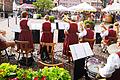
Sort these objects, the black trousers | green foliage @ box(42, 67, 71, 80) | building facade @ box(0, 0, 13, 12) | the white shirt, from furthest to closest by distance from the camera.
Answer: building facade @ box(0, 0, 13, 12), the black trousers, the white shirt, green foliage @ box(42, 67, 71, 80)

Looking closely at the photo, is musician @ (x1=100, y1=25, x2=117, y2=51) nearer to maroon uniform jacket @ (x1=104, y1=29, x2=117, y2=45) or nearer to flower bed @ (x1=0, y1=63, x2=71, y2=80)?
maroon uniform jacket @ (x1=104, y1=29, x2=117, y2=45)

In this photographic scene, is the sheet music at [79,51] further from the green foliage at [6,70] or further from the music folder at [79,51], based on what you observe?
the green foliage at [6,70]

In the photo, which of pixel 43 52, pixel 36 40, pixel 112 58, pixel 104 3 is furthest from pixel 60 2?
pixel 112 58

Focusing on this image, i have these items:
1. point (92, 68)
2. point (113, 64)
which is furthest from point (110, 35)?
point (113, 64)

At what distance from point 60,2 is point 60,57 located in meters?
44.3

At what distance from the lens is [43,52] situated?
29.1 feet

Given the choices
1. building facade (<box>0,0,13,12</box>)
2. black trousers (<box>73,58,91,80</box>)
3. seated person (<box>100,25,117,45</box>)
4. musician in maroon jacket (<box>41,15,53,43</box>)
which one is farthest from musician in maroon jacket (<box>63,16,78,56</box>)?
building facade (<box>0,0,13,12</box>)

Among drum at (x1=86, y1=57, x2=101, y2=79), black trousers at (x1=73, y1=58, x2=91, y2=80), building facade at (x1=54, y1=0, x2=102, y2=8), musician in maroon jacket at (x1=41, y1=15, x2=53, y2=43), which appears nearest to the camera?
drum at (x1=86, y1=57, x2=101, y2=79)

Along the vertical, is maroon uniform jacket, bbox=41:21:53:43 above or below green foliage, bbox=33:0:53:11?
above

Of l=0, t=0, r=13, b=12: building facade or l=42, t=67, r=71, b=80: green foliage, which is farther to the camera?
l=0, t=0, r=13, b=12: building facade

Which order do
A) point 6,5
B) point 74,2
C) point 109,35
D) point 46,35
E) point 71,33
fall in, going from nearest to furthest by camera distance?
point 71,33, point 46,35, point 109,35, point 6,5, point 74,2

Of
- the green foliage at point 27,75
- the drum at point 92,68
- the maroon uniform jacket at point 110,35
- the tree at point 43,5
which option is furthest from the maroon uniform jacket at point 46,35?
the tree at point 43,5

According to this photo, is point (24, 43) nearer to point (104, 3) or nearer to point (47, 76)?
point (47, 76)

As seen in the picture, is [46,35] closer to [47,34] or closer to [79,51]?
[47,34]
